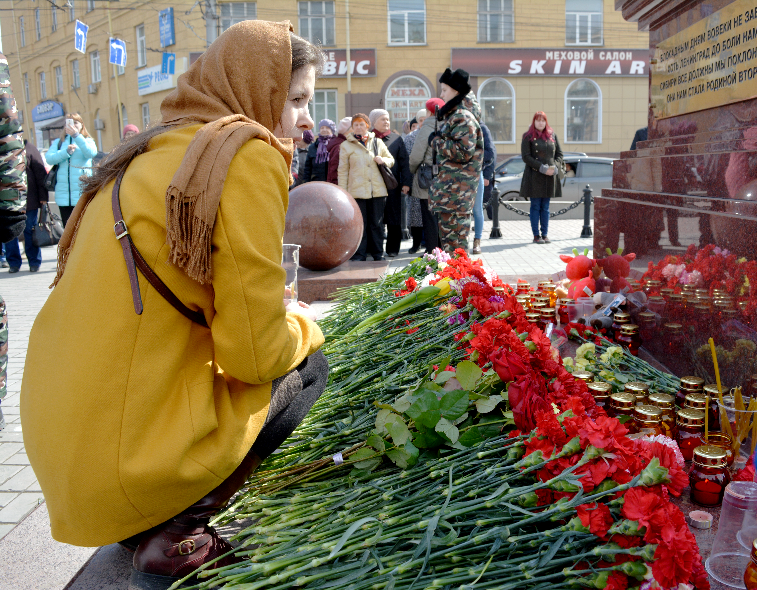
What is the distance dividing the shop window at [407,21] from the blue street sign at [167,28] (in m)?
8.36

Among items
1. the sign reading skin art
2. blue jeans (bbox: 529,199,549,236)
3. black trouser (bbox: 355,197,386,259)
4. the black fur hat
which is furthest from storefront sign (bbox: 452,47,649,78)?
the black fur hat

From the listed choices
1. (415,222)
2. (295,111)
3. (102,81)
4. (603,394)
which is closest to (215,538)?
(295,111)

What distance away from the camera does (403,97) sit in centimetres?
2391

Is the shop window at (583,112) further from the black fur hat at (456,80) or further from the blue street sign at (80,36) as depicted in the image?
the black fur hat at (456,80)

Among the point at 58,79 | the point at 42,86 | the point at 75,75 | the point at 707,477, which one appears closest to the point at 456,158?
the point at 707,477

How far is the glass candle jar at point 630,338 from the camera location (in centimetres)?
341

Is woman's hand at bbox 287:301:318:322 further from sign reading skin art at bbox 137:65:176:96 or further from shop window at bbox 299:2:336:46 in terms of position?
Result: sign reading skin art at bbox 137:65:176:96

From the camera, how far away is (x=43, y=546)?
2.29 metres

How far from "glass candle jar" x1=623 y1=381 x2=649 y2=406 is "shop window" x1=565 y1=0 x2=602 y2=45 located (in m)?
24.3

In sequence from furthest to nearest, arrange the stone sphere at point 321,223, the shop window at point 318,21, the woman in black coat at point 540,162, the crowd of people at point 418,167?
the shop window at point 318,21, the woman in black coat at point 540,162, the crowd of people at point 418,167, the stone sphere at point 321,223

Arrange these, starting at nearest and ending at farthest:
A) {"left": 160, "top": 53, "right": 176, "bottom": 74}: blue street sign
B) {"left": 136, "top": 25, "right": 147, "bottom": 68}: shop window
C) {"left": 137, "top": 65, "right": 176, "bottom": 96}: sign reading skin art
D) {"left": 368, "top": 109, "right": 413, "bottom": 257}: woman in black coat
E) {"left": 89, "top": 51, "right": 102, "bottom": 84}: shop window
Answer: {"left": 368, "top": 109, "right": 413, "bottom": 257}: woman in black coat
{"left": 160, "top": 53, "right": 176, "bottom": 74}: blue street sign
{"left": 137, "top": 65, "right": 176, "bottom": 96}: sign reading skin art
{"left": 136, "top": 25, "right": 147, "bottom": 68}: shop window
{"left": 89, "top": 51, "right": 102, "bottom": 84}: shop window

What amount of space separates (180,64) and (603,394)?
25890 millimetres

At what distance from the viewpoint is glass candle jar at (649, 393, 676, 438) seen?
235 cm

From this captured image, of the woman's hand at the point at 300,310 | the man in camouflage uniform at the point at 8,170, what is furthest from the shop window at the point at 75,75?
the woman's hand at the point at 300,310
